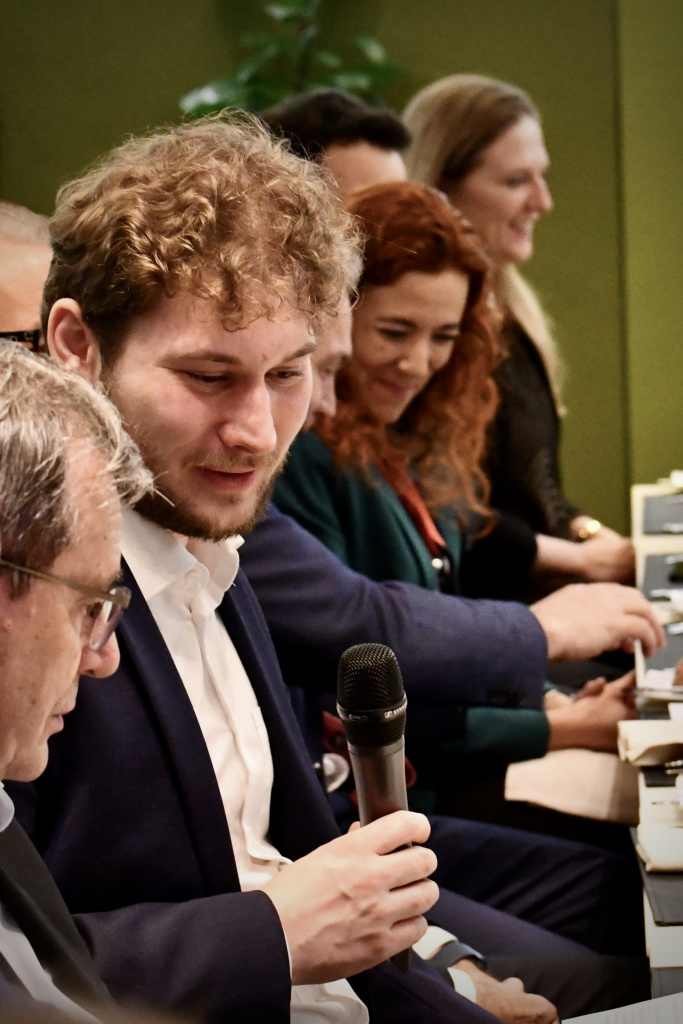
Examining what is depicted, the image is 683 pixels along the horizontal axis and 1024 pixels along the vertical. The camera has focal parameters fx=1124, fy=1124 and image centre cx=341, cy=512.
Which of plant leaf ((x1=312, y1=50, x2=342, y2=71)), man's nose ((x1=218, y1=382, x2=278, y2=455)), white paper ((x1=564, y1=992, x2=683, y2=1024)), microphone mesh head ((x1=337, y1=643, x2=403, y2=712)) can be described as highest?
plant leaf ((x1=312, y1=50, x2=342, y2=71))

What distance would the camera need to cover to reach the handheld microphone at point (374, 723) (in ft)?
3.18

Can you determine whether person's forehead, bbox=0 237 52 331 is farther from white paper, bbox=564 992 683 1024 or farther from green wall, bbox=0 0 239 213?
white paper, bbox=564 992 683 1024

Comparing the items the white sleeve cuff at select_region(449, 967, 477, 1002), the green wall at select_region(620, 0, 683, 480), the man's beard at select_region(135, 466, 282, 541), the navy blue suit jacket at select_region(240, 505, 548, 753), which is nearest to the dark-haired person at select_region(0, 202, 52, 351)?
the man's beard at select_region(135, 466, 282, 541)

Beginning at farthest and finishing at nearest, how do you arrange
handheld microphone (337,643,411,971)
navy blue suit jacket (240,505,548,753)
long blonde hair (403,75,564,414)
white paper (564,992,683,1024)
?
1. long blonde hair (403,75,564,414)
2. navy blue suit jacket (240,505,548,753)
3. white paper (564,992,683,1024)
4. handheld microphone (337,643,411,971)

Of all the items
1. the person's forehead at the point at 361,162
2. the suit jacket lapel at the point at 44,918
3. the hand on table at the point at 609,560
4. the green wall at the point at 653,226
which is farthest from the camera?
the green wall at the point at 653,226

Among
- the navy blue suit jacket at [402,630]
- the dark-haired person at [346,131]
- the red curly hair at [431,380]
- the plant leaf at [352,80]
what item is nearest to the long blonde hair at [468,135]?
the plant leaf at [352,80]

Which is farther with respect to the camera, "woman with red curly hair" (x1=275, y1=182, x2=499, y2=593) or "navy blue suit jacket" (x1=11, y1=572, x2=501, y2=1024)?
"woman with red curly hair" (x1=275, y1=182, x2=499, y2=593)

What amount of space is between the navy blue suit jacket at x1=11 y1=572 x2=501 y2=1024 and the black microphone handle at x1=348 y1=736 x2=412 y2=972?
13cm

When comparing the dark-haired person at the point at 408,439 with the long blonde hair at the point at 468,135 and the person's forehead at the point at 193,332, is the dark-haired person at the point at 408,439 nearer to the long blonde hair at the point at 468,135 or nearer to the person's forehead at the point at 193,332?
the person's forehead at the point at 193,332

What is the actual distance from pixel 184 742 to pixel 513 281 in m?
2.51

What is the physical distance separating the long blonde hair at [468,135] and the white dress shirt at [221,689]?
6.79 feet

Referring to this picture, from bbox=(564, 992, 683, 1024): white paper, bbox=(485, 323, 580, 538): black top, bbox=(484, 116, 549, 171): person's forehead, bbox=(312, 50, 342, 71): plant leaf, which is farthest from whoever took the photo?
bbox=(312, 50, 342, 71): plant leaf

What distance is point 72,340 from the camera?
1151 mm

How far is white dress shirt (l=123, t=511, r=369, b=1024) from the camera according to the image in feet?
3.75
